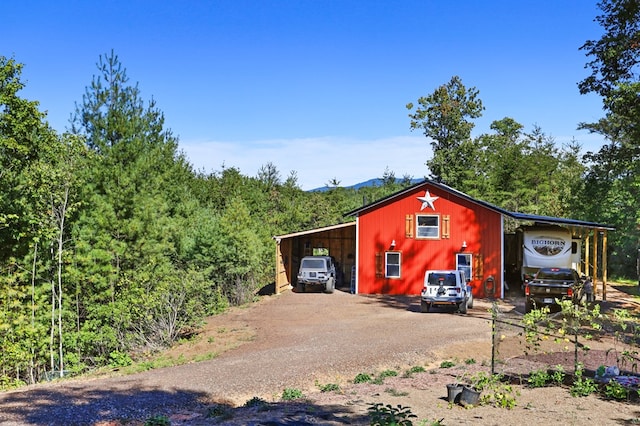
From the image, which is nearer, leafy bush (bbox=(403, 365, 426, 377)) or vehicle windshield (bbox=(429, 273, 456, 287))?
leafy bush (bbox=(403, 365, 426, 377))

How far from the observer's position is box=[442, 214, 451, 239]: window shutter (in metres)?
26.5

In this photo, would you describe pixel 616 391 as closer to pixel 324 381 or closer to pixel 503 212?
pixel 324 381

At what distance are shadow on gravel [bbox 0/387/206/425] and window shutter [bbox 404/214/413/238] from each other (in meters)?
18.0

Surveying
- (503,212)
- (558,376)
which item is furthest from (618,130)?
(558,376)

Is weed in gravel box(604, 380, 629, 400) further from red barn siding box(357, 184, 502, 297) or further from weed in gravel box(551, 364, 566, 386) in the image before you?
red barn siding box(357, 184, 502, 297)

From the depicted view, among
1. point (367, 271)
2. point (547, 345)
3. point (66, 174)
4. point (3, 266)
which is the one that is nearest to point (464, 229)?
point (367, 271)

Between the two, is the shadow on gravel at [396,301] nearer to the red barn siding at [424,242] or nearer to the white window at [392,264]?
the red barn siding at [424,242]

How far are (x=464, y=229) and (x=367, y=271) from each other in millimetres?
5501

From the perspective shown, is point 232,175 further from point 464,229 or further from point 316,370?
point 316,370

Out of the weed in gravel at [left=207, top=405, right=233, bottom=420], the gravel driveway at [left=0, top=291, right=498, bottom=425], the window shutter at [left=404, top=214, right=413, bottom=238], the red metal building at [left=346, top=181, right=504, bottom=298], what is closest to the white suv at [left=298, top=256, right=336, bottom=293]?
A: the red metal building at [left=346, top=181, right=504, bottom=298]

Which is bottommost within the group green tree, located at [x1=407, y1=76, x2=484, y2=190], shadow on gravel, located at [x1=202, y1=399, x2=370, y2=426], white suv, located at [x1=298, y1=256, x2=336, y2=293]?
shadow on gravel, located at [x1=202, y1=399, x2=370, y2=426]

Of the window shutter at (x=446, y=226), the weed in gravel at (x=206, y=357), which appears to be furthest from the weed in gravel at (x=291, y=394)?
the window shutter at (x=446, y=226)

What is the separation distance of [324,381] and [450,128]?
44722 mm

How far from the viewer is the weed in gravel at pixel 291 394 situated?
406 inches
